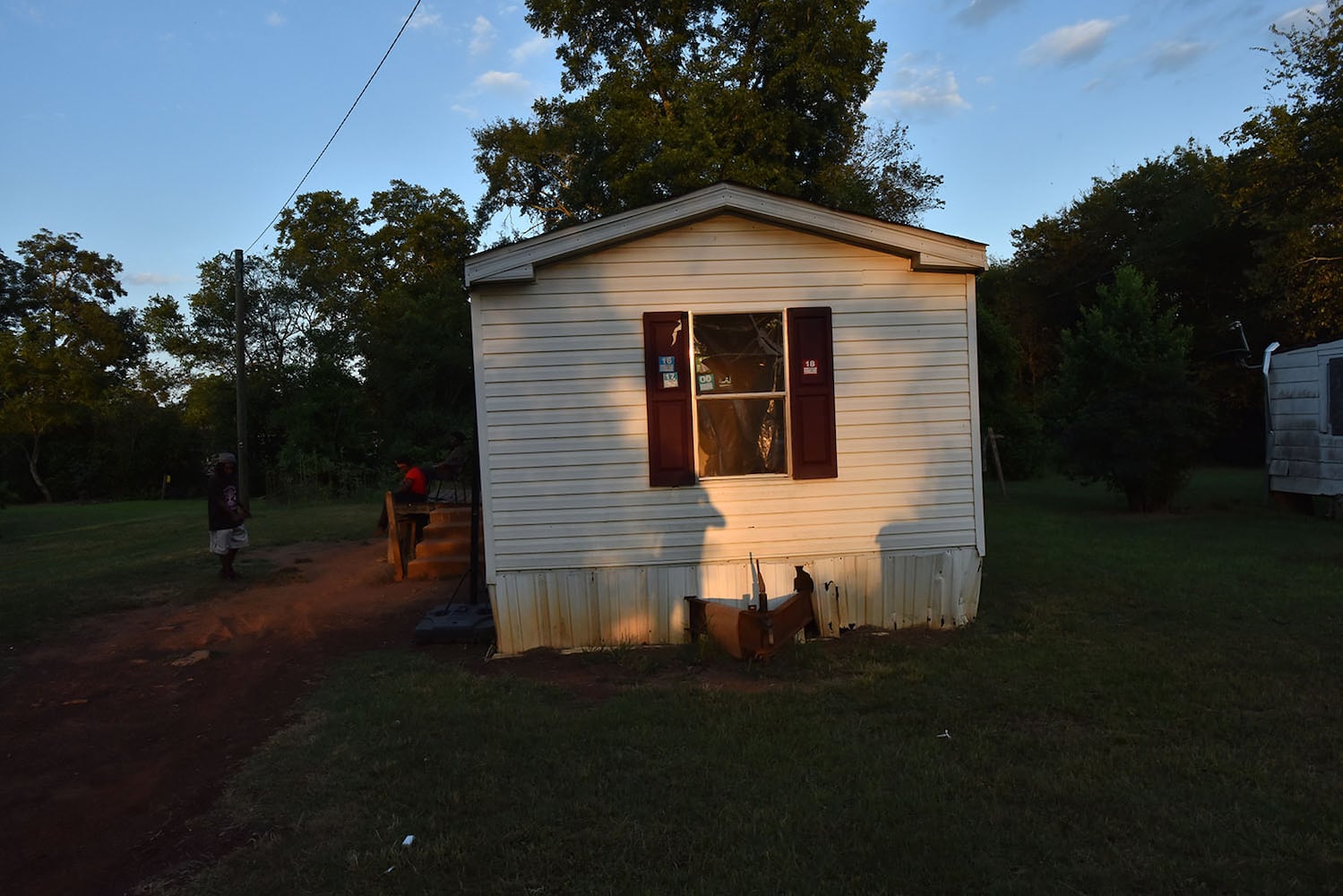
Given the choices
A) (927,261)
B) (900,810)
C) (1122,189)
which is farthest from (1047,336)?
(900,810)

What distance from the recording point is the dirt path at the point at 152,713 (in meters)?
3.99

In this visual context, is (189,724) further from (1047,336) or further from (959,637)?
(1047,336)

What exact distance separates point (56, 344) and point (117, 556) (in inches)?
1277

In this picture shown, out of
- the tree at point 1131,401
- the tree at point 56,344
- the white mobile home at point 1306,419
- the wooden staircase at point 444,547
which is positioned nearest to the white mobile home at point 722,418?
the wooden staircase at point 444,547

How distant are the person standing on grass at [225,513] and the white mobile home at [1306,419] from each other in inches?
610

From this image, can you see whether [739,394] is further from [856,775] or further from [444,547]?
[444,547]

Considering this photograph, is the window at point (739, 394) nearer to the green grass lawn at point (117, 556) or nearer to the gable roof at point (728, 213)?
the gable roof at point (728, 213)

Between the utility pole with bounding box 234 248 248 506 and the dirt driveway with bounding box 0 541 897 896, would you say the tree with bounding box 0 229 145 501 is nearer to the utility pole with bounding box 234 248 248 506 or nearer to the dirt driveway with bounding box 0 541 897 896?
the utility pole with bounding box 234 248 248 506

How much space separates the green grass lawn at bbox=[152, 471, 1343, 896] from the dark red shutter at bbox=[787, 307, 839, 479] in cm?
143

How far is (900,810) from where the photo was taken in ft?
12.9

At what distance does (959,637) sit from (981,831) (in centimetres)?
353

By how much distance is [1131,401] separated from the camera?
14695 mm

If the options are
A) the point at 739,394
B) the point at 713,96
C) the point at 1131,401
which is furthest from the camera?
the point at 713,96

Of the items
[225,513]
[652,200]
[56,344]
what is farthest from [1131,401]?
[56,344]
